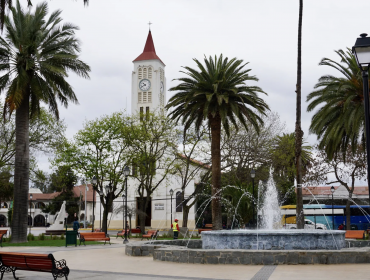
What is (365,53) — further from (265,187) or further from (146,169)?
→ (265,187)

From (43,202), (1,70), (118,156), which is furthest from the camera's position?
(43,202)

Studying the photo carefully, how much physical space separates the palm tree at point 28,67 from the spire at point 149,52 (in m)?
40.0

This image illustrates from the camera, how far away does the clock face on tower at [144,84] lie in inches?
2522

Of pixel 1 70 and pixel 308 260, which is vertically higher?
pixel 1 70

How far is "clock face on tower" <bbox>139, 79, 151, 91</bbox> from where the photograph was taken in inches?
2522

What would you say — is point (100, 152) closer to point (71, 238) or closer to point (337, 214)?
point (71, 238)

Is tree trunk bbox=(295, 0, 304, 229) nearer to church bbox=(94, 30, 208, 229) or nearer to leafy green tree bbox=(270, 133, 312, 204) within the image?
leafy green tree bbox=(270, 133, 312, 204)

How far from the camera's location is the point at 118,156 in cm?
3819

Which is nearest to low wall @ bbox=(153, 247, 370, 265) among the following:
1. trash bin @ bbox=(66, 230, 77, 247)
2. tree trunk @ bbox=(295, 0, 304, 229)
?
tree trunk @ bbox=(295, 0, 304, 229)

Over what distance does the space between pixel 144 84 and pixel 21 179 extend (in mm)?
41737

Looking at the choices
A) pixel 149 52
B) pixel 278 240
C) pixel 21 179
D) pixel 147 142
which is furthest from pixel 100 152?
pixel 149 52

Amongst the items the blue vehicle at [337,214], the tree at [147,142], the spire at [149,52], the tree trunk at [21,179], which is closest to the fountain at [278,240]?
the tree trunk at [21,179]

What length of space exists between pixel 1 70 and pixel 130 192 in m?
36.6

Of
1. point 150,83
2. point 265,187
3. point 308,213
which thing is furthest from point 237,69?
point 150,83
